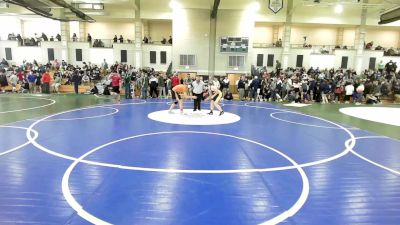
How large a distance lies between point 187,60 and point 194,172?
19.4 meters

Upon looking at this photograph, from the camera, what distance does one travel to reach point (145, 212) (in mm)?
4105

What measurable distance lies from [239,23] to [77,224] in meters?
22.2

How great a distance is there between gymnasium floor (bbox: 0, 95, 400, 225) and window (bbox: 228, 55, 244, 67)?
14.3 meters

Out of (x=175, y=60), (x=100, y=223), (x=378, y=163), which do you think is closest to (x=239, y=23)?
(x=175, y=60)

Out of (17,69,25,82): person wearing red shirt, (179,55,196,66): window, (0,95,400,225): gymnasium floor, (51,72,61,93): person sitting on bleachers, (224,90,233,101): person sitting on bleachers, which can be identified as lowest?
(0,95,400,225): gymnasium floor

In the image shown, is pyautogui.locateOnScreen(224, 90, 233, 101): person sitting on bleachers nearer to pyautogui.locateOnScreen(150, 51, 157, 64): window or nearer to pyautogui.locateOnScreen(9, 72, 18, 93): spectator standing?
pyautogui.locateOnScreen(150, 51, 157, 64): window

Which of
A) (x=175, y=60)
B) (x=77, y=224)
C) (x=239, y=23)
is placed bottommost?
(x=77, y=224)

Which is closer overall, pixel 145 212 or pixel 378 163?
pixel 145 212

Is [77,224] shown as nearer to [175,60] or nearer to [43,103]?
[43,103]

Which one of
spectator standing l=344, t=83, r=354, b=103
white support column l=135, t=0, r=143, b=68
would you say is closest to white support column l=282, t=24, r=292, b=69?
spectator standing l=344, t=83, r=354, b=103

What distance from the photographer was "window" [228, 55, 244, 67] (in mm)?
24047

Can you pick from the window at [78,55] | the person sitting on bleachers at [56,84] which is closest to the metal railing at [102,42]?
the window at [78,55]

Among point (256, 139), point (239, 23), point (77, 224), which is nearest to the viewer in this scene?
point (77, 224)

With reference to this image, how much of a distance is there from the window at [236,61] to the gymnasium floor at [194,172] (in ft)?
47.1
